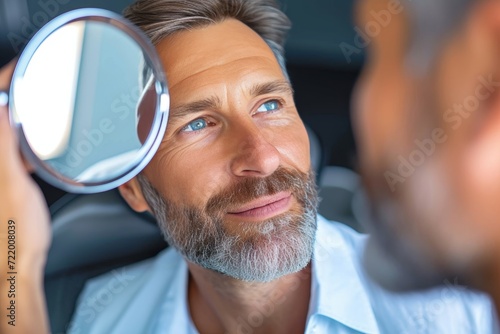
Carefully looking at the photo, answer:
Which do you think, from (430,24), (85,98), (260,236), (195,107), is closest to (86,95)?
(85,98)

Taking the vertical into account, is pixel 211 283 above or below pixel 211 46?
below

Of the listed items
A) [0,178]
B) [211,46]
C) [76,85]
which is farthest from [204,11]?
[0,178]

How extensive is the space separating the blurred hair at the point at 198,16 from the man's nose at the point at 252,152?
0.07m

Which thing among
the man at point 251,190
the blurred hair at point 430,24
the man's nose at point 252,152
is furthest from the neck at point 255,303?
the blurred hair at point 430,24

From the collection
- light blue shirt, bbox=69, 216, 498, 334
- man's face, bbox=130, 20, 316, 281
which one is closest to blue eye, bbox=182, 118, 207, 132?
man's face, bbox=130, 20, 316, 281

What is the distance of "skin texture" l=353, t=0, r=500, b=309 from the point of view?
69 cm

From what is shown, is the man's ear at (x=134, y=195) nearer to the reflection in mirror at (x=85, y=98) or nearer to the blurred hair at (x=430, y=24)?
the reflection in mirror at (x=85, y=98)

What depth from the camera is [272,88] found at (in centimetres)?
70

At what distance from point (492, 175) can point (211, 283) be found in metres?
0.30

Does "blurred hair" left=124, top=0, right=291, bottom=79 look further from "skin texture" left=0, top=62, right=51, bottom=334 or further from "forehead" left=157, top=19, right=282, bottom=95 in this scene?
"skin texture" left=0, top=62, right=51, bottom=334

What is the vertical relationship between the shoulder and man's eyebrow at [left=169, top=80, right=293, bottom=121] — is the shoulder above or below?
below

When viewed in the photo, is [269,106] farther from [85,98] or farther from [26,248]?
[26,248]

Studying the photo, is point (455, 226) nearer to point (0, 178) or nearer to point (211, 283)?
point (211, 283)

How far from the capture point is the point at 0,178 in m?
0.71
